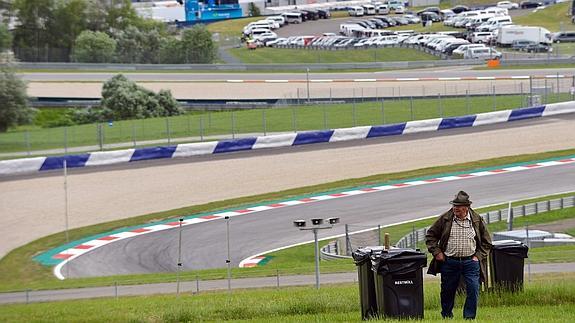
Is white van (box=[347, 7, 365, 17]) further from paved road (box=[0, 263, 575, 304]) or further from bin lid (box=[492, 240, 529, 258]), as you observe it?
bin lid (box=[492, 240, 529, 258])

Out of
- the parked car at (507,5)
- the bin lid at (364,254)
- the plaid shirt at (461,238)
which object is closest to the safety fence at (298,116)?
the bin lid at (364,254)

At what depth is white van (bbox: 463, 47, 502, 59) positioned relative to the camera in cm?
8062

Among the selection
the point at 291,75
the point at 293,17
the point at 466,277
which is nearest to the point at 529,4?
the point at 293,17

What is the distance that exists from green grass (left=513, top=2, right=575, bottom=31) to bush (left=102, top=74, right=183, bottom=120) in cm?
4388

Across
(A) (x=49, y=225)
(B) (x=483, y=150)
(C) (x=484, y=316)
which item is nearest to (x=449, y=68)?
(B) (x=483, y=150)

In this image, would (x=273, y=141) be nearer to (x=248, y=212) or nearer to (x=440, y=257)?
(x=248, y=212)

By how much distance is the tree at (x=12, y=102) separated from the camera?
189 ft

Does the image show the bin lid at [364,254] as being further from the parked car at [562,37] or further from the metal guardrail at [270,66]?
the parked car at [562,37]

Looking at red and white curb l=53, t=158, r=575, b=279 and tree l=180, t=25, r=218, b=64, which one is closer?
red and white curb l=53, t=158, r=575, b=279

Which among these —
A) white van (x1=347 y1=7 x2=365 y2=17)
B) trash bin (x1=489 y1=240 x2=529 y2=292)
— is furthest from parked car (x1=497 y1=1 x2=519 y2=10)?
trash bin (x1=489 y1=240 x2=529 y2=292)

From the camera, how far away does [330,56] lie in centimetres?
8794

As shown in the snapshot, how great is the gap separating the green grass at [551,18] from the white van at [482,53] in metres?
16.8

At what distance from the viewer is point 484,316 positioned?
13.6 metres

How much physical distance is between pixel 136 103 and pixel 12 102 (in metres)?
8.00
